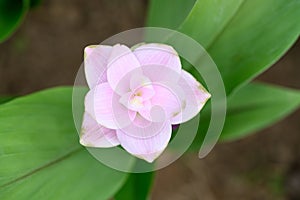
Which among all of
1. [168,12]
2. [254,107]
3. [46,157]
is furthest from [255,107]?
[46,157]

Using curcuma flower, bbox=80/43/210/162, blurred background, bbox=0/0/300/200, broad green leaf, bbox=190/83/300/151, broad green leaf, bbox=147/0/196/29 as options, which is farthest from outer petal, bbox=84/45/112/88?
blurred background, bbox=0/0/300/200

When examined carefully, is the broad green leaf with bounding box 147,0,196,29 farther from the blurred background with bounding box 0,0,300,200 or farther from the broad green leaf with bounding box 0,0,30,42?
→ the blurred background with bounding box 0,0,300,200

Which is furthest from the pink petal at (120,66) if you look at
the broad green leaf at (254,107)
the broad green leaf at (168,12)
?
the broad green leaf at (254,107)

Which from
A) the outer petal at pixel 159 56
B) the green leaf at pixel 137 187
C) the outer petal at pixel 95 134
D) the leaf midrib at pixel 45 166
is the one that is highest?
the outer petal at pixel 159 56

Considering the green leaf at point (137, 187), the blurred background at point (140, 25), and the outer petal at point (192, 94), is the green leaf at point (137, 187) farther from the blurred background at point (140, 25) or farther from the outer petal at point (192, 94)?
the blurred background at point (140, 25)

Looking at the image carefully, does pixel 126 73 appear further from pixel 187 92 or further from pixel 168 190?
pixel 168 190

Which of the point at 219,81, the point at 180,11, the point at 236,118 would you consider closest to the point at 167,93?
the point at 219,81

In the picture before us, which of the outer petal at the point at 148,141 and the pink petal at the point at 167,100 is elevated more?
the pink petal at the point at 167,100
